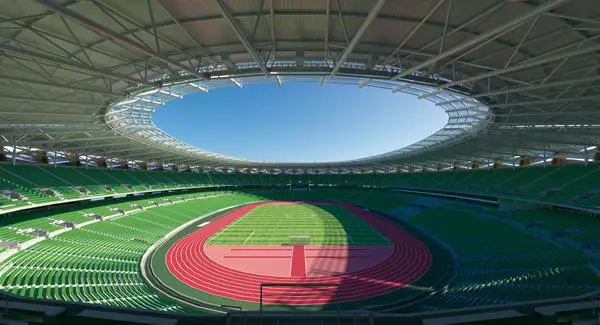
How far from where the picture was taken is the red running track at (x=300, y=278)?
1661 centimetres

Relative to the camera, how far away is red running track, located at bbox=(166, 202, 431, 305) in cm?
1661

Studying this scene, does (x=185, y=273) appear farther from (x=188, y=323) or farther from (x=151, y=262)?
(x=188, y=323)

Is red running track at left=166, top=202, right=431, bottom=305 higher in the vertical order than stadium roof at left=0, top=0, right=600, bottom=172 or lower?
lower

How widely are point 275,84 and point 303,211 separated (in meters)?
34.0

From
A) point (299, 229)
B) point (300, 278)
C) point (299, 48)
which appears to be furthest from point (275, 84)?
point (299, 229)

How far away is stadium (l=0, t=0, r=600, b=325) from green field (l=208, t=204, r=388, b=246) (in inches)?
17.2

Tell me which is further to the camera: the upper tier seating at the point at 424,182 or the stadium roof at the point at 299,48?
the upper tier seating at the point at 424,182

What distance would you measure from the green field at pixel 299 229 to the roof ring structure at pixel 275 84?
41.4 feet

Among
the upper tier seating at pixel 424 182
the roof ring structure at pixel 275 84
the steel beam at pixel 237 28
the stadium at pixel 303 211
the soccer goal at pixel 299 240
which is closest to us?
the steel beam at pixel 237 28

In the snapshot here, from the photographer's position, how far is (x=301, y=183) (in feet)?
236

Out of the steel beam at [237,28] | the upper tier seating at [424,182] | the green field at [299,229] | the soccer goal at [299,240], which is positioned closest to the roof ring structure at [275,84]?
the steel beam at [237,28]

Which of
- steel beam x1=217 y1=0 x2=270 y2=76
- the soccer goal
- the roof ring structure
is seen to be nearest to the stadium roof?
steel beam x1=217 y1=0 x2=270 y2=76

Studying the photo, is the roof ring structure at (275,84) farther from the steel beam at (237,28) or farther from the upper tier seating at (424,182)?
the upper tier seating at (424,182)

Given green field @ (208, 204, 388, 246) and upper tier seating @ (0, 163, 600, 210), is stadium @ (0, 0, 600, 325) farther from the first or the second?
green field @ (208, 204, 388, 246)
